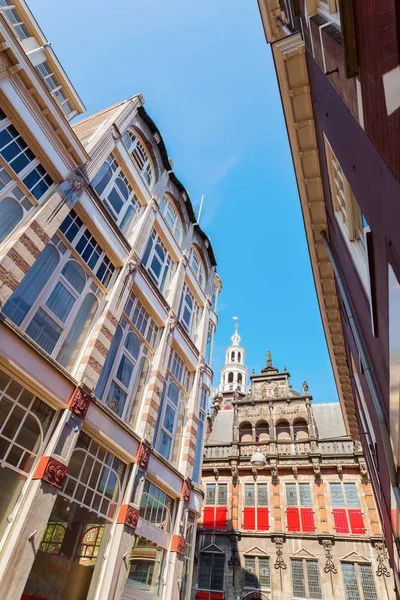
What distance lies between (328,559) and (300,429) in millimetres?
9094

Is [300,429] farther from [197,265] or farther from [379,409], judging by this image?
[379,409]

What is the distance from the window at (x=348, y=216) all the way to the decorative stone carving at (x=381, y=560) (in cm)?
2174

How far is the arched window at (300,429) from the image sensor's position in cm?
2730

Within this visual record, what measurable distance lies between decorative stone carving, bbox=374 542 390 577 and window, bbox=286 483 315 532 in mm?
3771

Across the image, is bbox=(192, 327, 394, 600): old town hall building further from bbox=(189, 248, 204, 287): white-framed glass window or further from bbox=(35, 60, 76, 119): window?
bbox=(35, 60, 76, 119): window

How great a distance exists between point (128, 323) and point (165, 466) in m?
5.13

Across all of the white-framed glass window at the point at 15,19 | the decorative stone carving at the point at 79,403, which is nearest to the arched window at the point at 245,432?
the decorative stone carving at the point at 79,403

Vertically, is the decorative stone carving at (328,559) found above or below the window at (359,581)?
above

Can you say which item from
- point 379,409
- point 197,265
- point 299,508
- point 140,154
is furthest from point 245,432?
point 379,409

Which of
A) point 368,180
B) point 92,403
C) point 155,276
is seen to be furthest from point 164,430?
point 368,180

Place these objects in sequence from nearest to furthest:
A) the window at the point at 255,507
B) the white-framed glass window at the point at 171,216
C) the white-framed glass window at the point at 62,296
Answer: the white-framed glass window at the point at 62,296 < the white-framed glass window at the point at 171,216 < the window at the point at 255,507

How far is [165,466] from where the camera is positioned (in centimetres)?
1151

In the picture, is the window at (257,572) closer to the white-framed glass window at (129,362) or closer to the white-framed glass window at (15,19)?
the white-framed glass window at (129,362)

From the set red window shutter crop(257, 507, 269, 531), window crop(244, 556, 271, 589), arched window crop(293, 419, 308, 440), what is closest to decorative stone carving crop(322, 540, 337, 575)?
window crop(244, 556, 271, 589)
